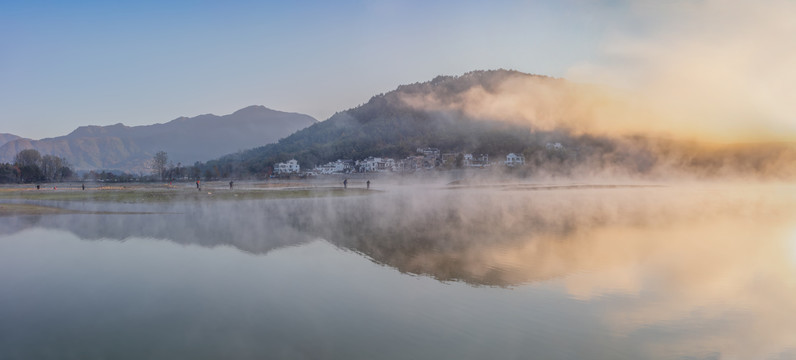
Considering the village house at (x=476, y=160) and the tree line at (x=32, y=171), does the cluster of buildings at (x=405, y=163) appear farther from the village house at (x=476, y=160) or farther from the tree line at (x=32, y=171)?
the tree line at (x=32, y=171)

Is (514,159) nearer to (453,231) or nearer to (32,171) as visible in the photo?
(453,231)

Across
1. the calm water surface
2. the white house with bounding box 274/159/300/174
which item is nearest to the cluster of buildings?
the white house with bounding box 274/159/300/174

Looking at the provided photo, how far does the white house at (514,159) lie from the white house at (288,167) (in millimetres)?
72395

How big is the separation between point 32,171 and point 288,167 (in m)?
75.1

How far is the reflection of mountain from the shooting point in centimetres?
1705

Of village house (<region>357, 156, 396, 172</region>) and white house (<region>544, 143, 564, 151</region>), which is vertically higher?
white house (<region>544, 143, 564, 151</region>)

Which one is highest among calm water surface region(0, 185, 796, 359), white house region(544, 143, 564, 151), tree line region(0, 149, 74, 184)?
white house region(544, 143, 564, 151)

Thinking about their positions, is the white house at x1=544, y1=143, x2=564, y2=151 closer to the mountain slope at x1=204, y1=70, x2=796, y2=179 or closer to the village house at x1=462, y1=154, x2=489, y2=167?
the mountain slope at x1=204, y1=70, x2=796, y2=179

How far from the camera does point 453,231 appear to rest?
24781 mm

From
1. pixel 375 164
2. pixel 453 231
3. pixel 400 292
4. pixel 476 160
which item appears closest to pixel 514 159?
pixel 476 160

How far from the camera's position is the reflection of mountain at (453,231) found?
1705cm

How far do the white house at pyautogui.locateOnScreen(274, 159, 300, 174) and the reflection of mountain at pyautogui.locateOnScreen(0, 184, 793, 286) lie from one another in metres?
119

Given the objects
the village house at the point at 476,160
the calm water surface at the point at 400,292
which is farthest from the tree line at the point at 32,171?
the village house at the point at 476,160

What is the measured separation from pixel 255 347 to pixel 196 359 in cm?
111
